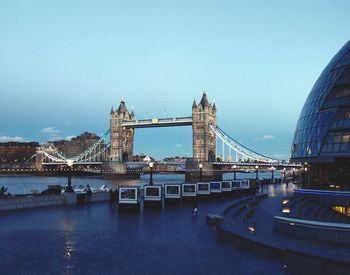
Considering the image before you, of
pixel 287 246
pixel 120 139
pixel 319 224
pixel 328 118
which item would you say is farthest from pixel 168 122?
pixel 287 246

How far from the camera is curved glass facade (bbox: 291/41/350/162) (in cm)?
3186

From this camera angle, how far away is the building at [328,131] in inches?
1249

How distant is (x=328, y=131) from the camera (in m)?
33.0

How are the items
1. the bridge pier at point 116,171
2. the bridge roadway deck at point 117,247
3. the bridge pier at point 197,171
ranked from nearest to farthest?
1. the bridge roadway deck at point 117,247
2. the bridge pier at point 197,171
3. the bridge pier at point 116,171

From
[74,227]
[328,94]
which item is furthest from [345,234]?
[328,94]

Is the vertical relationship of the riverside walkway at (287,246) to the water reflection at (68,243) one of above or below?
above

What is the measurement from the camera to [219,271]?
13.5m

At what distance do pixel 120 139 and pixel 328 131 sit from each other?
143 meters

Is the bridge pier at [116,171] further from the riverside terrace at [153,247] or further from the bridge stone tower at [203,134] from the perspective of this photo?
the riverside terrace at [153,247]

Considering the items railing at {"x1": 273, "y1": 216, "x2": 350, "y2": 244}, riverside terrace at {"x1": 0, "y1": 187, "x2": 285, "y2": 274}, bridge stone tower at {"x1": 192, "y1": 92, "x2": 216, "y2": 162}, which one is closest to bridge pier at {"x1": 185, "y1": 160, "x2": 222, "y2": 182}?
bridge stone tower at {"x1": 192, "y1": 92, "x2": 216, "y2": 162}

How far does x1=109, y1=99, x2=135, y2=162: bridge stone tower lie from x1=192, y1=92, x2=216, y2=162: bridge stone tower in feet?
119

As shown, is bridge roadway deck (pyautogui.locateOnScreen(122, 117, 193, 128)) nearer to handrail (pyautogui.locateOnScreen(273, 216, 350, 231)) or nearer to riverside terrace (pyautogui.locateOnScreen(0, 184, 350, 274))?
riverside terrace (pyautogui.locateOnScreen(0, 184, 350, 274))

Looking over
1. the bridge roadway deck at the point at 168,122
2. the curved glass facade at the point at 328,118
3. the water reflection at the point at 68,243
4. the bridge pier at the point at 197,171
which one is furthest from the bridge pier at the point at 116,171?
the water reflection at the point at 68,243

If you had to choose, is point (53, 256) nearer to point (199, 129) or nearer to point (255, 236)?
point (255, 236)
